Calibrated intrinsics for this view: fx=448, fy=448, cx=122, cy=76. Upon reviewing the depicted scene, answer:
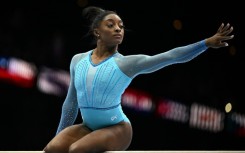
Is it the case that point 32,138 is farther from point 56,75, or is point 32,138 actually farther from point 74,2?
point 74,2

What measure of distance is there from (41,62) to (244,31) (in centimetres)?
249

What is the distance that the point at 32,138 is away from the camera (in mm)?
4691

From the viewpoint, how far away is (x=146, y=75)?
5.24 metres

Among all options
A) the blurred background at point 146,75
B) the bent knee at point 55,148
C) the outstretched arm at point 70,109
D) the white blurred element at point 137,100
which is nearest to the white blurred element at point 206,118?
the blurred background at point 146,75

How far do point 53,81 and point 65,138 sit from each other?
89.1 inches

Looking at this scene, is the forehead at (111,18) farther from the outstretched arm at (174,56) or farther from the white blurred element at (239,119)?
the white blurred element at (239,119)

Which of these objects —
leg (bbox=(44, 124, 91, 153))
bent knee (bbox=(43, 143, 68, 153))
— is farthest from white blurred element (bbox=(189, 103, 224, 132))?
bent knee (bbox=(43, 143, 68, 153))

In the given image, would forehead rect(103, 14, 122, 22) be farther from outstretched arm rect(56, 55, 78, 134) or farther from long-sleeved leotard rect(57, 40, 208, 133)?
outstretched arm rect(56, 55, 78, 134)

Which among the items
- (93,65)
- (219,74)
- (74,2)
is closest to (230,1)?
(219,74)

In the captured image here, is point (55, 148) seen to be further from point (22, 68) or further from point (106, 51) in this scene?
point (22, 68)

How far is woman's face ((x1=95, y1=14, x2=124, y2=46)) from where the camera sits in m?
2.58

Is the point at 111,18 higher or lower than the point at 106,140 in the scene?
higher

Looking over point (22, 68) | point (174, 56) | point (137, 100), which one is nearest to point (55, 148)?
point (174, 56)

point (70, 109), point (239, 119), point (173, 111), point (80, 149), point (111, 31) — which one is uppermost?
point (111, 31)
